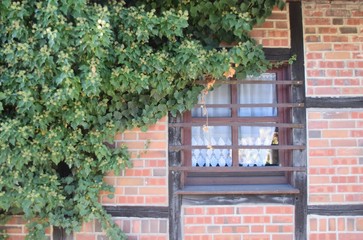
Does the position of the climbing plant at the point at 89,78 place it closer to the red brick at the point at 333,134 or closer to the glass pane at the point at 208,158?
the glass pane at the point at 208,158

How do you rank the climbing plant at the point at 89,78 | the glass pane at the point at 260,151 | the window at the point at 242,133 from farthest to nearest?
the glass pane at the point at 260,151, the window at the point at 242,133, the climbing plant at the point at 89,78

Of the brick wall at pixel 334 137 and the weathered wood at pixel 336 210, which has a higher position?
the brick wall at pixel 334 137

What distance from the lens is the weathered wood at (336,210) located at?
312cm

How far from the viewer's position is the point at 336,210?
3125 mm

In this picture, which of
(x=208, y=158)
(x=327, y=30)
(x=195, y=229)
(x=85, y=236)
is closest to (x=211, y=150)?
(x=208, y=158)

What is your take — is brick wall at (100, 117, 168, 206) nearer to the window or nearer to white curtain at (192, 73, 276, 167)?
the window

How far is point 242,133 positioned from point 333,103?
750mm

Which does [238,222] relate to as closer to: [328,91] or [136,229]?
[136,229]

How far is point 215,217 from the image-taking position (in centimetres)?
312

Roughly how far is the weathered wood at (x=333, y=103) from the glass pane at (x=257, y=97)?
308 millimetres

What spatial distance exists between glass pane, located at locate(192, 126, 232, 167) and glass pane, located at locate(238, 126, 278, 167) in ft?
0.36

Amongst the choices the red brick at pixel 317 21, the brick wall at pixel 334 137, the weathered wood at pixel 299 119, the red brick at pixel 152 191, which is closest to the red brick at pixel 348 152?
the brick wall at pixel 334 137

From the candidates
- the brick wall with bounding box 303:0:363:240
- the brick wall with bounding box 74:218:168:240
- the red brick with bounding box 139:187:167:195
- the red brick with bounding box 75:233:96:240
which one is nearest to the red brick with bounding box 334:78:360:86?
the brick wall with bounding box 303:0:363:240

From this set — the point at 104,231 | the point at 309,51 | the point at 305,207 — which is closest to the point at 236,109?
the point at 309,51
